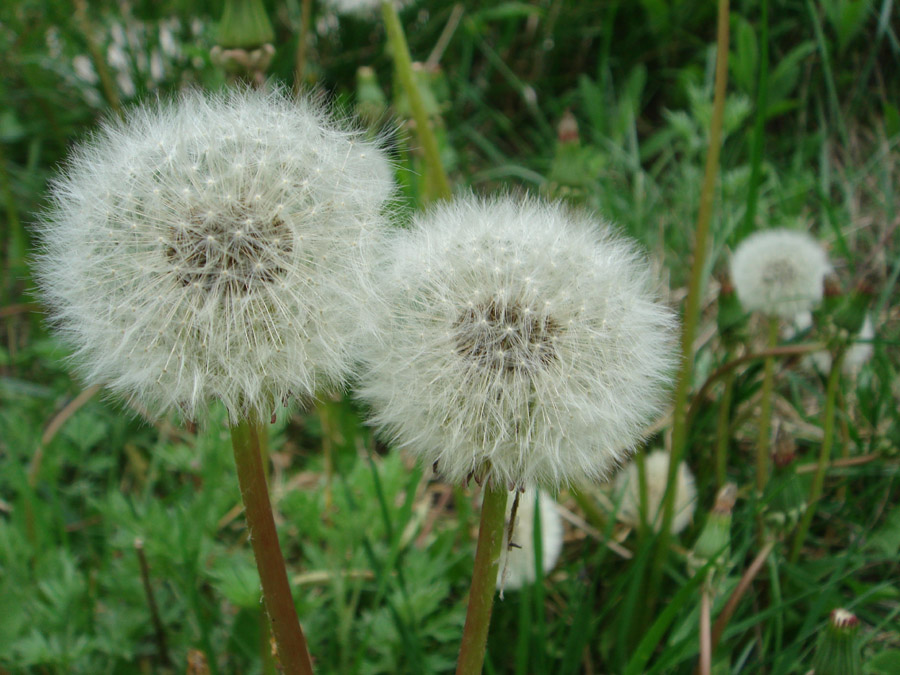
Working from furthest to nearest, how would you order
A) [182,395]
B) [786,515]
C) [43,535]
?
[43,535] < [786,515] < [182,395]

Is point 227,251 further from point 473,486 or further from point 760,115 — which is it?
point 760,115

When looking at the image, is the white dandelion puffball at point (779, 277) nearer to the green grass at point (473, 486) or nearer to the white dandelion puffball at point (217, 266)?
the green grass at point (473, 486)

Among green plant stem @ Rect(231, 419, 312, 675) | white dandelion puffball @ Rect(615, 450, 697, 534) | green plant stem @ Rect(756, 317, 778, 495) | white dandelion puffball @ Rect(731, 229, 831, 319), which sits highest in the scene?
white dandelion puffball @ Rect(731, 229, 831, 319)

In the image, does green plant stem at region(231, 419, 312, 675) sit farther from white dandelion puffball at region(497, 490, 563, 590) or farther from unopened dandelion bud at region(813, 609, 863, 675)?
unopened dandelion bud at region(813, 609, 863, 675)

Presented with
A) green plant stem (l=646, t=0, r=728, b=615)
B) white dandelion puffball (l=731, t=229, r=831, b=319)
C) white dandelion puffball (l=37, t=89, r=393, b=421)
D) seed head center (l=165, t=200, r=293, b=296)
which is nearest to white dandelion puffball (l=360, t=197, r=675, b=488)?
white dandelion puffball (l=37, t=89, r=393, b=421)

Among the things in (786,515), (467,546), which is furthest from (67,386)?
(786,515)

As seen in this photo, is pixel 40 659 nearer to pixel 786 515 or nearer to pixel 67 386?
pixel 67 386
